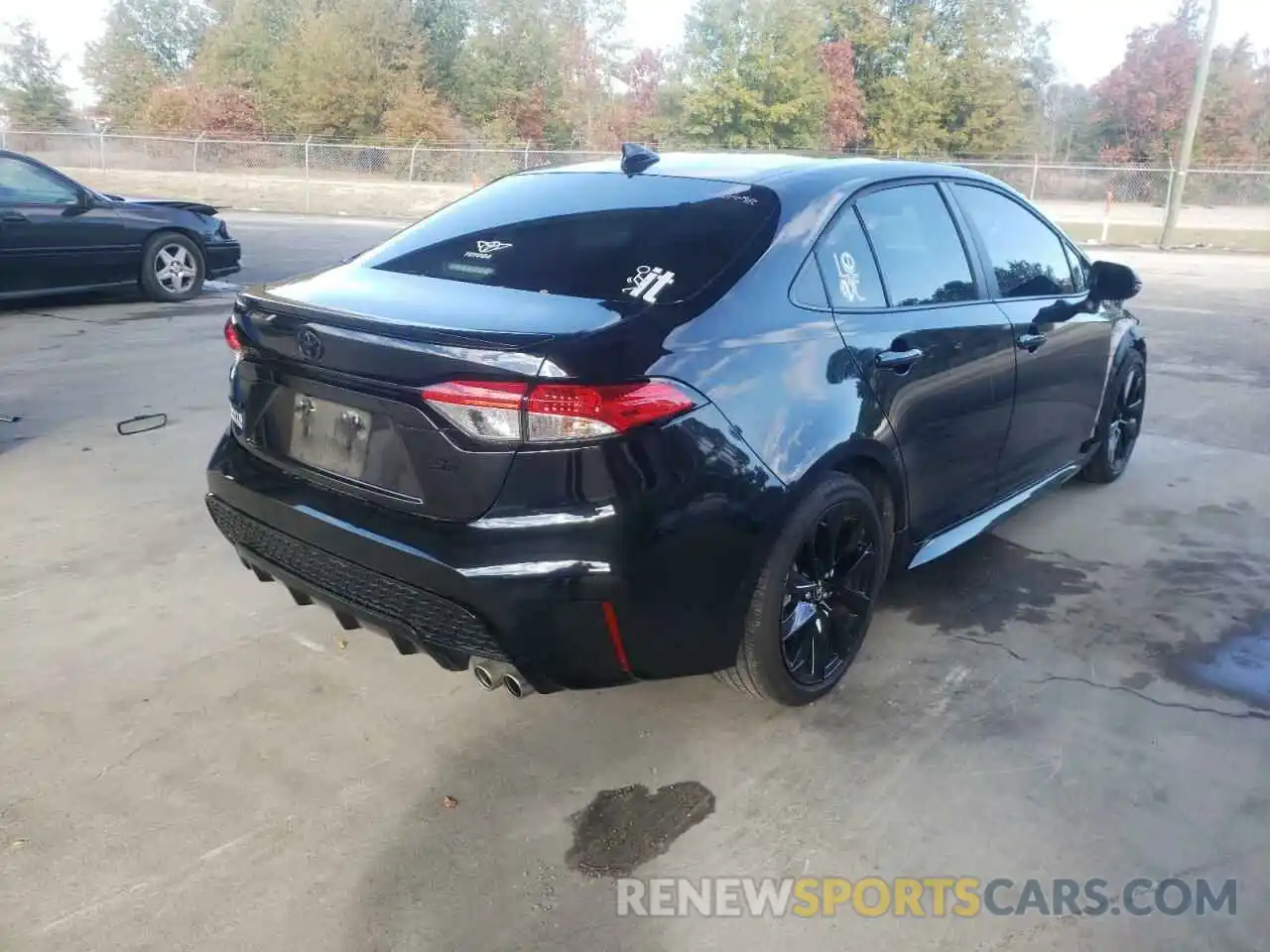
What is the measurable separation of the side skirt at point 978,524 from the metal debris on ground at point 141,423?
14.3 ft

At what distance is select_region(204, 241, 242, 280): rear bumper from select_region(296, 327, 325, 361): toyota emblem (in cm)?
843

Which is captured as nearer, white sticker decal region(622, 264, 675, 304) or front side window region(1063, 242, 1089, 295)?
white sticker decal region(622, 264, 675, 304)

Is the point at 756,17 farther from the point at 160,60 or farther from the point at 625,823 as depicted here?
the point at 625,823

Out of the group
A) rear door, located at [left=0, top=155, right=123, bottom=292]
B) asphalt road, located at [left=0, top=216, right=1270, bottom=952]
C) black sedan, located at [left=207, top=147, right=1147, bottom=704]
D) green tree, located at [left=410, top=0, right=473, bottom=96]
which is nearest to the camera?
asphalt road, located at [left=0, top=216, right=1270, bottom=952]

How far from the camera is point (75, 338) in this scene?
27.5 feet

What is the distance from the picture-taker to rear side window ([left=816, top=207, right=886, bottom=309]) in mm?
3178

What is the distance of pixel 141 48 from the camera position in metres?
54.0

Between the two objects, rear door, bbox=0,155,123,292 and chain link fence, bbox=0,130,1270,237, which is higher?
chain link fence, bbox=0,130,1270,237

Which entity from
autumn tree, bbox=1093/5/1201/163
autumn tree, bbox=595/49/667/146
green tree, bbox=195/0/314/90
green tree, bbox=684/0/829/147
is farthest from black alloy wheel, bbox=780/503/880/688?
green tree, bbox=195/0/314/90

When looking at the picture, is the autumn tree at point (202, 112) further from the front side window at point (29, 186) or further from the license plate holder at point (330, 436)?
the license plate holder at point (330, 436)

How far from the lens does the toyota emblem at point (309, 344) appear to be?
109 inches

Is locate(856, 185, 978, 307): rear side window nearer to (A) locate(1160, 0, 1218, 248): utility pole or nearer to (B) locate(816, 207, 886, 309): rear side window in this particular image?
(B) locate(816, 207, 886, 309): rear side window

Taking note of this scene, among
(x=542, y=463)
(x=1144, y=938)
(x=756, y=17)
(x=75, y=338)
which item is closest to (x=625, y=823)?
(x=542, y=463)

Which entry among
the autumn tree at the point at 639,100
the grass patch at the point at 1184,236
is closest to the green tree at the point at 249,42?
the autumn tree at the point at 639,100
